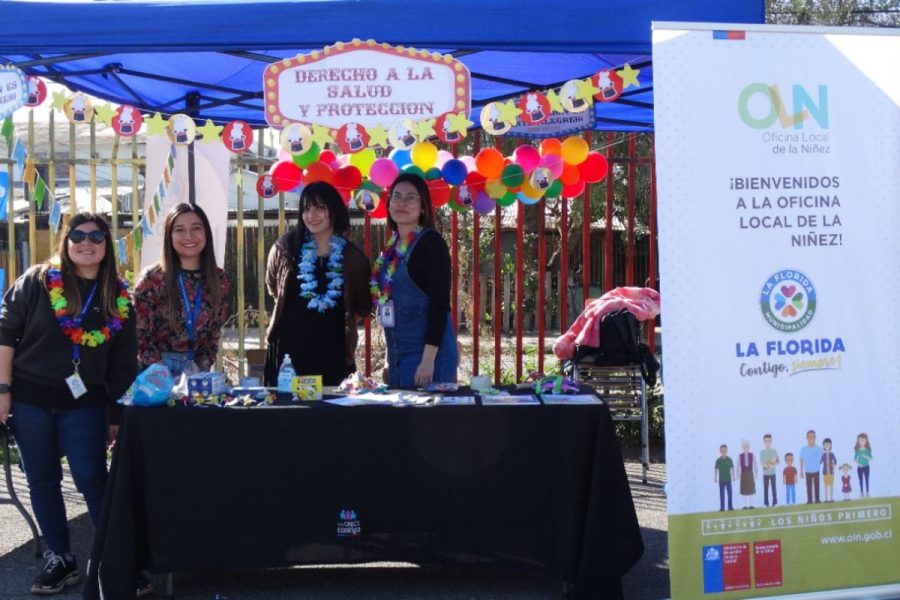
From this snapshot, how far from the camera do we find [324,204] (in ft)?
14.1

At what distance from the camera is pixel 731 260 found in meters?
3.16

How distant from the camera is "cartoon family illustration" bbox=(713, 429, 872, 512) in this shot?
10.5 ft

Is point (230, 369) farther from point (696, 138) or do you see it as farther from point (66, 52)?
point (696, 138)

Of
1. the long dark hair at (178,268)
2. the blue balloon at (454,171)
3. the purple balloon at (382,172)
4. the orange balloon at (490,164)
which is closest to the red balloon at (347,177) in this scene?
the purple balloon at (382,172)

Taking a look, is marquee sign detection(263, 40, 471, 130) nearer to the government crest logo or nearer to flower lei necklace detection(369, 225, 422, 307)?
flower lei necklace detection(369, 225, 422, 307)

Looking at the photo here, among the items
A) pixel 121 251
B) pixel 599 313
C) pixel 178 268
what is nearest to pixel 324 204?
pixel 178 268

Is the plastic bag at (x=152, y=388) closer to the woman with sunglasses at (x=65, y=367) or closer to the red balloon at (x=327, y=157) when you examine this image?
the woman with sunglasses at (x=65, y=367)

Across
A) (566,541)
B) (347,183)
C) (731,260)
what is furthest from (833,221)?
(347,183)

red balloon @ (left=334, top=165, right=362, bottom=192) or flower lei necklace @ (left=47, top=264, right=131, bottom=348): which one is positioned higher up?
red balloon @ (left=334, top=165, right=362, bottom=192)

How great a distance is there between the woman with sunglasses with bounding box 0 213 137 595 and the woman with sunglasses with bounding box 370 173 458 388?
116 centimetres

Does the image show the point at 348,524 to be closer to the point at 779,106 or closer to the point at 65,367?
the point at 65,367

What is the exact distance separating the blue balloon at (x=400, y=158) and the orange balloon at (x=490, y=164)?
40cm

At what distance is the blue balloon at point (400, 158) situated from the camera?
18.0 feet

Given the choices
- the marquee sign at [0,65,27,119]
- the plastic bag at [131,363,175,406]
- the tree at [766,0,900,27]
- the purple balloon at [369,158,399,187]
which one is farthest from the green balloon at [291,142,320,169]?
the tree at [766,0,900,27]
